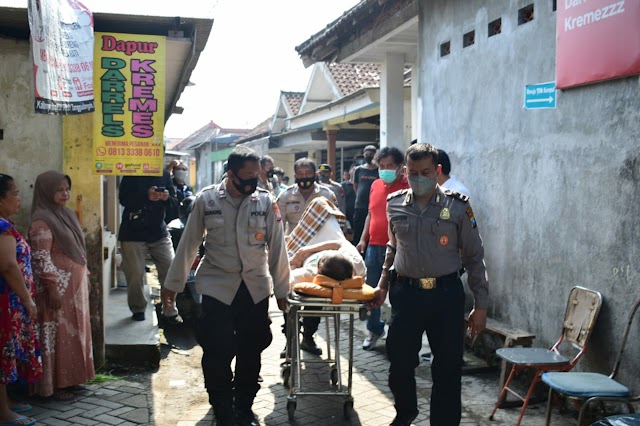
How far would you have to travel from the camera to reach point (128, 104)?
5801mm

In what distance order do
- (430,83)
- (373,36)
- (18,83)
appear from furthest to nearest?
(373,36) → (430,83) → (18,83)

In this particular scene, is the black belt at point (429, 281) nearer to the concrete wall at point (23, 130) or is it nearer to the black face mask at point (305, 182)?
the black face mask at point (305, 182)

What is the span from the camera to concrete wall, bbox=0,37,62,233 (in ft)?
18.3

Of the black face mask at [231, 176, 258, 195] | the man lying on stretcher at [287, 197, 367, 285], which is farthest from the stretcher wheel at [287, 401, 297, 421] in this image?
the black face mask at [231, 176, 258, 195]

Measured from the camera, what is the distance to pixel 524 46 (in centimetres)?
609

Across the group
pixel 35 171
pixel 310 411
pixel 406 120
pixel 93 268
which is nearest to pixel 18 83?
pixel 35 171

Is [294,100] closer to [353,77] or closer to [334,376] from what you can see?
[353,77]

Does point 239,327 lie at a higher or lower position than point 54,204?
lower

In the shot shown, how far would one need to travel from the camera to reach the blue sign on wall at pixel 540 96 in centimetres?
560

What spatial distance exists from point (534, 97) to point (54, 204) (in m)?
4.12

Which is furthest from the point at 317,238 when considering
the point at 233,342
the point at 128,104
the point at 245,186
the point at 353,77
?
the point at 353,77

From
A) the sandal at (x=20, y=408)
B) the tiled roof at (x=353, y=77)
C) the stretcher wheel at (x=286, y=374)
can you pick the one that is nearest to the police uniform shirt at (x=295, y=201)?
the stretcher wheel at (x=286, y=374)

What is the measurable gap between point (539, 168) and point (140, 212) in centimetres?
405

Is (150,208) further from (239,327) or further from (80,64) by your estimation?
(239,327)
